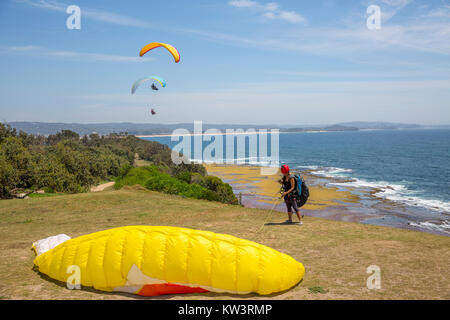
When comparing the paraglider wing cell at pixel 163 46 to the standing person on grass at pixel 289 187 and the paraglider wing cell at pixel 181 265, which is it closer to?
the standing person on grass at pixel 289 187

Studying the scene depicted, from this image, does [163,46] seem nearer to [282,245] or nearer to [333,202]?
[282,245]

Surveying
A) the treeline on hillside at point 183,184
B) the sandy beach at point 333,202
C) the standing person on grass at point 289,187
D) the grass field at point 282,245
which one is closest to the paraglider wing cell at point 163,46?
the grass field at point 282,245

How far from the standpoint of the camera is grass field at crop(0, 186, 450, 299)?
247 inches

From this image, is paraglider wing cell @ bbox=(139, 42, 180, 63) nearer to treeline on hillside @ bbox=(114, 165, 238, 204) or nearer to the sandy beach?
the sandy beach

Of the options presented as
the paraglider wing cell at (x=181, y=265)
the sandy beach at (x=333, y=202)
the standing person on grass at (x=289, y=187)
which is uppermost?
the standing person on grass at (x=289, y=187)

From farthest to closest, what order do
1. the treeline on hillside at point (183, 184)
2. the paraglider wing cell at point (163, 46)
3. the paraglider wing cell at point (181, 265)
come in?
the treeline on hillside at point (183, 184), the paraglider wing cell at point (163, 46), the paraglider wing cell at point (181, 265)

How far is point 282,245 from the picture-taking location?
9477 millimetres

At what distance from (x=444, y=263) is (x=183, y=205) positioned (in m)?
12.7

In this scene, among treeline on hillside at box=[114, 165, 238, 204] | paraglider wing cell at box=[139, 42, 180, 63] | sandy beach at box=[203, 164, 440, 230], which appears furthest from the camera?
sandy beach at box=[203, 164, 440, 230]

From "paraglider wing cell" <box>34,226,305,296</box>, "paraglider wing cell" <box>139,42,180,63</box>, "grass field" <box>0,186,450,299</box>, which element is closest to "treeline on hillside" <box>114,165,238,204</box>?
"grass field" <box>0,186,450,299</box>

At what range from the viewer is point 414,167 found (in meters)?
74.1

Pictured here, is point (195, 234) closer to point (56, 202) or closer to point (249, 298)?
point (249, 298)

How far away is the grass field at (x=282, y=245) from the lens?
6.27 m
